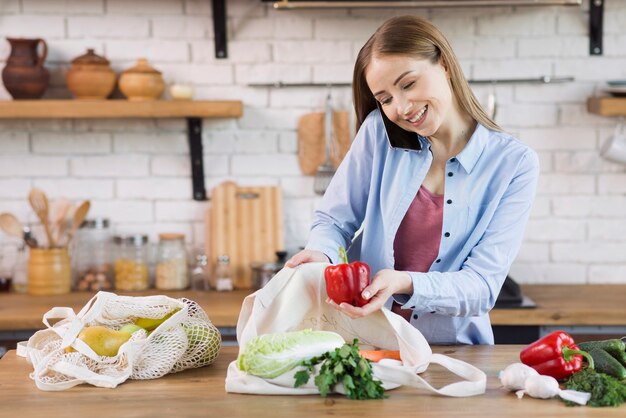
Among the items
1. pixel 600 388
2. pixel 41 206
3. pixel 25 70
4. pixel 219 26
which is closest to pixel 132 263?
pixel 41 206

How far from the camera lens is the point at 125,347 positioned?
202cm

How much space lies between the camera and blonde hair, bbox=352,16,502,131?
2287 mm

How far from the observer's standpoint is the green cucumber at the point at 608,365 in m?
2.01

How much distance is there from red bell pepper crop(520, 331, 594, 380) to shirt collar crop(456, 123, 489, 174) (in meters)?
0.57

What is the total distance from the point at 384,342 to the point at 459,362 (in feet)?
0.76

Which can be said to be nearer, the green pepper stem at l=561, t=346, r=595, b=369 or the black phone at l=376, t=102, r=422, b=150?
the green pepper stem at l=561, t=346, r=595, b=369

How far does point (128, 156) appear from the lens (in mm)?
3996

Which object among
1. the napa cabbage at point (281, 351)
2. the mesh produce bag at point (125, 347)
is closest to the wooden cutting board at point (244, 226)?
the mesh produce bag at point (125, 347)

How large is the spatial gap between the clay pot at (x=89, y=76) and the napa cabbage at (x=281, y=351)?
6.81 ft

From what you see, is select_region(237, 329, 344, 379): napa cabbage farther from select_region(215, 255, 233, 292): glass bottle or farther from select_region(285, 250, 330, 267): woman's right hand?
select_region(215, 255, 233, 292): glass bottle

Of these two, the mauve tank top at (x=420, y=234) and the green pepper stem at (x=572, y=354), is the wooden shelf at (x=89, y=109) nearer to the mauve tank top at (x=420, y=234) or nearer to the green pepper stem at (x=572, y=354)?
the mauve tank top at (x=420, y=234)

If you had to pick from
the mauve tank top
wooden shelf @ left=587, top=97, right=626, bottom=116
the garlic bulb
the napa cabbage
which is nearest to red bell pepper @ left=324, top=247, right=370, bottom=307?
the napa cabbage

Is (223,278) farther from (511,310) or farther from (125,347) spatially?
(125,347)

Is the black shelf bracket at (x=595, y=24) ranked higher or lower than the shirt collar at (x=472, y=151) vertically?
higher
